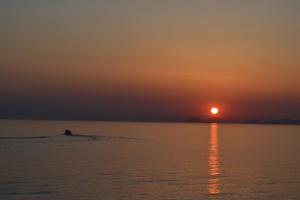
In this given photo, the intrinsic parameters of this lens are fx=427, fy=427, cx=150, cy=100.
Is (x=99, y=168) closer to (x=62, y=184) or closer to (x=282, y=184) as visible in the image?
(x=62, y=184)

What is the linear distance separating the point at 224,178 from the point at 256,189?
7358 millimetres

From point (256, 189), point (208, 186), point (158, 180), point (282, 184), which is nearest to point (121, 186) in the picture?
point (158, 180)

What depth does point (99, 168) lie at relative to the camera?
5297 centimetres

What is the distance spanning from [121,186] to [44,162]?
23049mm

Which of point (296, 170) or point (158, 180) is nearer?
point (158, 180)

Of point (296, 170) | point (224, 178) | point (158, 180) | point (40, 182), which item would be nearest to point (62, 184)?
point (40, 182)

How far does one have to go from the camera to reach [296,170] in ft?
179

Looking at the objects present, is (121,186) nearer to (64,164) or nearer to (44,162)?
(64,164)

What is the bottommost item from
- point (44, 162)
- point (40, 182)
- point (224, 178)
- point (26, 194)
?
point (26, 194)

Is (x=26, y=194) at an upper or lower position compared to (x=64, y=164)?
lower

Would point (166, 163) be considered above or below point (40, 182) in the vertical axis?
above

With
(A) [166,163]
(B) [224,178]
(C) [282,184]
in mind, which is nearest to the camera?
(C) [282,184]

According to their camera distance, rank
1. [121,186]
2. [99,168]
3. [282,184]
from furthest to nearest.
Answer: [99,168], [282,184], [121,186]

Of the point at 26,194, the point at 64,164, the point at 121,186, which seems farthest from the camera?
the point at 64,164
